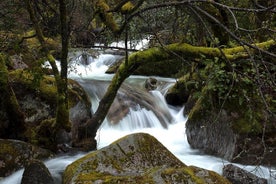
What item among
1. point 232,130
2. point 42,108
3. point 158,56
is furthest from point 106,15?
point 232,130

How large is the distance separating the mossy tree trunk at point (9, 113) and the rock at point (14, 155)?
99 cm

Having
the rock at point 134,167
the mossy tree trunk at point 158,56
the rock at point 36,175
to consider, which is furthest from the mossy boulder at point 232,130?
Result: the rock at point 36,175

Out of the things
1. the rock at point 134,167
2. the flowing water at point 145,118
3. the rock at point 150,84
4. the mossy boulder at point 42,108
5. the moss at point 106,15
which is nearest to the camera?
the rock at point 134,167

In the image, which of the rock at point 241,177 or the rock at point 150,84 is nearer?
the rock at point 241,177

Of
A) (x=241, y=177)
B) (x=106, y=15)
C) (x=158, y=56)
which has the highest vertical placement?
(x=106, y=15)

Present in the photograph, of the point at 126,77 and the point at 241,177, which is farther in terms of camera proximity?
the point at 126,77

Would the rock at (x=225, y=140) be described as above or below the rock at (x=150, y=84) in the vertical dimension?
below

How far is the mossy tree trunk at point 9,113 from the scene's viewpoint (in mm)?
6906

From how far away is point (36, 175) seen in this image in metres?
5.11

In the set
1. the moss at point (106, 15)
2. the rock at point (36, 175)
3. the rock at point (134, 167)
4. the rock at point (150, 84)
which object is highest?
the moss at point (106, 15)

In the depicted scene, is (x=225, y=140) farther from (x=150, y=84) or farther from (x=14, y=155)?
(x=150, y=84)

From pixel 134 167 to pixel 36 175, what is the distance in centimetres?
135

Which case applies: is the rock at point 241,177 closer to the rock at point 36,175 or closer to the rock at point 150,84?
the rock at point 36,175

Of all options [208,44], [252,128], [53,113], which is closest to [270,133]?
[252,128]
